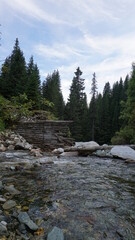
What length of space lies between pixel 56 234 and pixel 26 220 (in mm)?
403

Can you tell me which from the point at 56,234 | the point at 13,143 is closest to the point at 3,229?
the point at 56,234

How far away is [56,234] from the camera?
5.62 ft

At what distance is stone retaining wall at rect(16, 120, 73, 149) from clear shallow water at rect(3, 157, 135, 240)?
4.65m

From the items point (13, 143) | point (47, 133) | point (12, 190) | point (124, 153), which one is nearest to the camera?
point (12, 190)

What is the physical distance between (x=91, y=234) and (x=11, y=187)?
65.1 inches

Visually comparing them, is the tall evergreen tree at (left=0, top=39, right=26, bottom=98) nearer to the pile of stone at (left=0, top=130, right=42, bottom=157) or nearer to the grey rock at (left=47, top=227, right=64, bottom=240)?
the pile of stone at (left=0, top=130, right=42, bottom=157)

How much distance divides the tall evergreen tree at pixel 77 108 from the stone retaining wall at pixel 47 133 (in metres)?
22.9

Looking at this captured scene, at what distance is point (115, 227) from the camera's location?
1950 mm

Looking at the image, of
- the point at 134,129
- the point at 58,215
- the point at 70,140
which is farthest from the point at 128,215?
the point at 134,129

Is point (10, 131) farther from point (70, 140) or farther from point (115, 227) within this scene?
point (115, 227)

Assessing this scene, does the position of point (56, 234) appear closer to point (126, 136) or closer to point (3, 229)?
point (3, 229)

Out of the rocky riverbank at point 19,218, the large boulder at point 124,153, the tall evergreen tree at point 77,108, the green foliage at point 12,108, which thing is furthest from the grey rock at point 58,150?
the tall evergreen tree at point 77,108

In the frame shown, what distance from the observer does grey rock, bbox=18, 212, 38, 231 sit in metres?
1.81

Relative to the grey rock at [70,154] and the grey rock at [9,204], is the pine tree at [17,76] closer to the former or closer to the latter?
the grey rock at [70,154]
